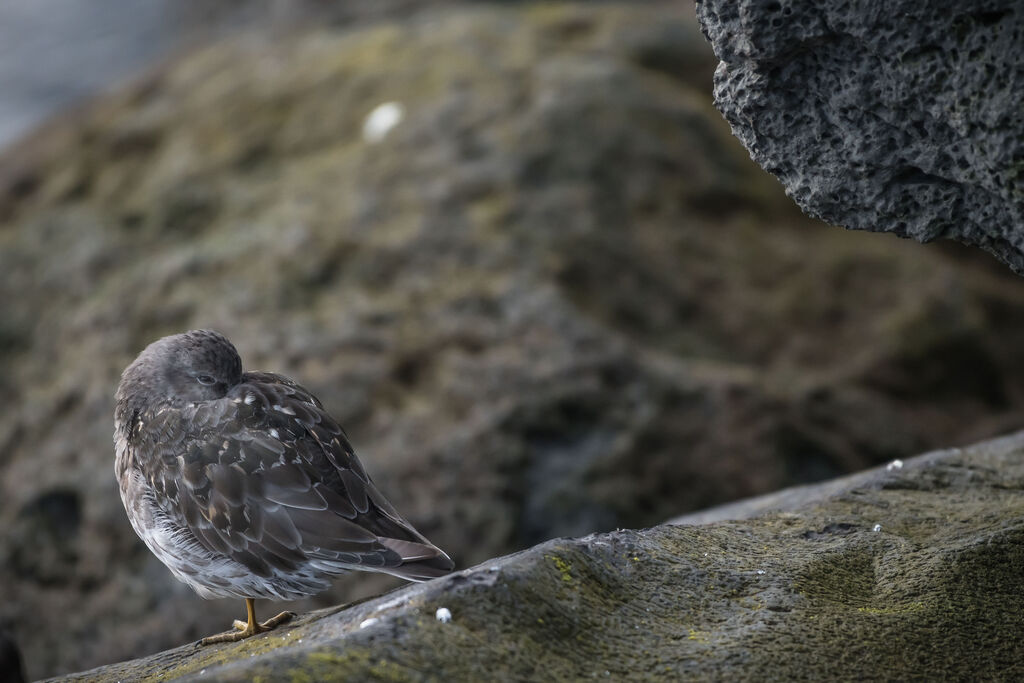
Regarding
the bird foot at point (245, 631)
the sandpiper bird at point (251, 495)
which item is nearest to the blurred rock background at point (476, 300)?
the bird foot at point (245, 631)

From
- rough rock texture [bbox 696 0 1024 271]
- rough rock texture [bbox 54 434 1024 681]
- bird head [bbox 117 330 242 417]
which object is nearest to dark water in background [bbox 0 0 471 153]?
bird head [bbox 117 330 242 417]

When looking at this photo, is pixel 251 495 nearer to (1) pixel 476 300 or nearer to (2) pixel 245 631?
(2) pixel 245 631

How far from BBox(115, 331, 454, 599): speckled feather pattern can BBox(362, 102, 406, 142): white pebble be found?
406 centimetres

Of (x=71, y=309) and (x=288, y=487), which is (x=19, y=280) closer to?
(x=71, y=309)

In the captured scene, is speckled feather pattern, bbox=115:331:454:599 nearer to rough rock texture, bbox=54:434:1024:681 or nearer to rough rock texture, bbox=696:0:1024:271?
rough rock texture, bbox=54:434:1024:681

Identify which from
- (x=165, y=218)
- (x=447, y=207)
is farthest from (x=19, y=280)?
(x=447, y=207)

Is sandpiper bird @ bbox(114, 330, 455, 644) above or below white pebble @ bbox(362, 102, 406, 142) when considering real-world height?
below

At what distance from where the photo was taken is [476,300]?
7.33 metres

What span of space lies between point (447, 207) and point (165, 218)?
2.25m

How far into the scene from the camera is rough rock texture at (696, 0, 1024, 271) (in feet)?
10.5

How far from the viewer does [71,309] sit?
313 inches

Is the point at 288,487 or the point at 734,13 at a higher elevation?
the point at 734,13

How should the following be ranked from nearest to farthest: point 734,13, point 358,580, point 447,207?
point 734,13 < point 358,580 < point 447,207

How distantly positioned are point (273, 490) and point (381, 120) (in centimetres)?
486
